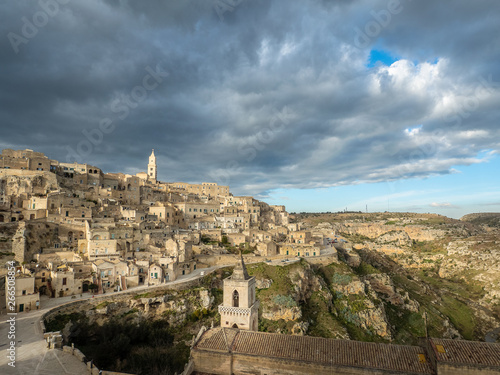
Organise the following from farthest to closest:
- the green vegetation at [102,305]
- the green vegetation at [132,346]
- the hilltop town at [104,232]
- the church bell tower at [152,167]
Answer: the church bell tower at [152,167] < the hilltop town at [104,232] < the green vegetation at [102,305] < the green vegetation at [132,346]

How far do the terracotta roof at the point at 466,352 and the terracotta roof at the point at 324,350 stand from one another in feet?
3.91

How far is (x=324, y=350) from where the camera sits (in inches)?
857

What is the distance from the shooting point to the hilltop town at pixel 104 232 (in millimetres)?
39875

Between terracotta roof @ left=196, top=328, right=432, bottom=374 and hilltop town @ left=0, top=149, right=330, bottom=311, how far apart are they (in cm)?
2323

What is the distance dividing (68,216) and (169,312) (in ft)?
87.3

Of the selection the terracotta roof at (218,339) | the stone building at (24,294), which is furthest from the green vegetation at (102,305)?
the terracotta roof at (218,339)

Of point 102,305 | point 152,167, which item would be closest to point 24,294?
point 102,305

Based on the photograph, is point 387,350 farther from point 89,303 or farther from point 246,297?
point 89,303

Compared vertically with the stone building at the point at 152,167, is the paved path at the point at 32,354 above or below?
below

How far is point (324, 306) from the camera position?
1766 inches

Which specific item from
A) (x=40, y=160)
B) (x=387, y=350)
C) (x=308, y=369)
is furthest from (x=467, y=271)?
(x=40, y=160)

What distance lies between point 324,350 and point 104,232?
3762cm

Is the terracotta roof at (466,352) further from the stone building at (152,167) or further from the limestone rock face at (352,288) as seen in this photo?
the stone building at (152,167)

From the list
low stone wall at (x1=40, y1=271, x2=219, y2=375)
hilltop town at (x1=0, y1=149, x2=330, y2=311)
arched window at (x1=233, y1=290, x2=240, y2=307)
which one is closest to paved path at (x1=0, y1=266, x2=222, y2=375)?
low stone wall at (x1=40, y1=271, x2=219, y2=375)
